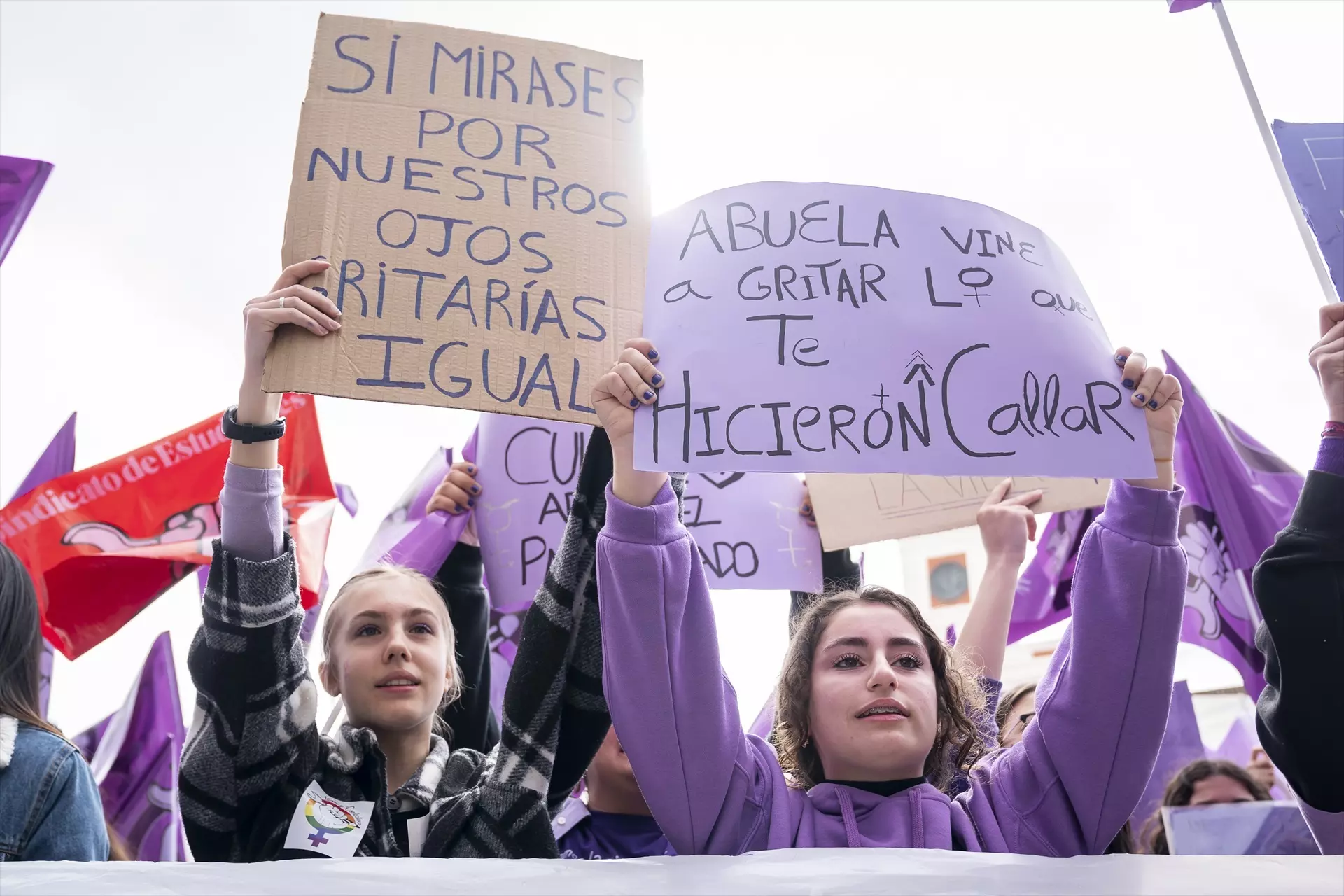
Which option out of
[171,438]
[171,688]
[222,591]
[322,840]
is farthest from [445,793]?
[171,688]

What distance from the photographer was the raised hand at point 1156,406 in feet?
6.07

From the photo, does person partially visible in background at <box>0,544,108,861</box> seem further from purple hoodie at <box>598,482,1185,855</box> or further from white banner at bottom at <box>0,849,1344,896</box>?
purple hoodie at <box>598,482,1185,855</box>

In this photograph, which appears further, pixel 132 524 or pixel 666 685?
pixel 132 524

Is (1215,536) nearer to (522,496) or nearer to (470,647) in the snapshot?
(522,496)

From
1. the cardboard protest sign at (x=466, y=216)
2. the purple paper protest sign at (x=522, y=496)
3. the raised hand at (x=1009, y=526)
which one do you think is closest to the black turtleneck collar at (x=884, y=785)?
the cardboard protest sign at (x=466, y=216)

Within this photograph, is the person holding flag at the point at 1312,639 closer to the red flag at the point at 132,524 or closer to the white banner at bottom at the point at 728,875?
the white banner at bottom at the point at 728,875

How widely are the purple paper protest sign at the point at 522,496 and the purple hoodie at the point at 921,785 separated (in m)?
1.09

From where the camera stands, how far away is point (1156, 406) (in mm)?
1859

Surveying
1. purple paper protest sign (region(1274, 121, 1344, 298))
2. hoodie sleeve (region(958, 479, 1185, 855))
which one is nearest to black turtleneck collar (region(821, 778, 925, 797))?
hoodie sleeve (region(958, 479, 1185, 855))

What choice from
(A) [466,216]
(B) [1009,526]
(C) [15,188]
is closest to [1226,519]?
(B) [1009,526]

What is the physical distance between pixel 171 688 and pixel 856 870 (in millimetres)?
3538

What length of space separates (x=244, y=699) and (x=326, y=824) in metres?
0.26

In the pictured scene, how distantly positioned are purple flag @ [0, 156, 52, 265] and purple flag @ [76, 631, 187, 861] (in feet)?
5.96

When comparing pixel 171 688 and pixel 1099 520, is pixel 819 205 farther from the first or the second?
pixel 171 688
